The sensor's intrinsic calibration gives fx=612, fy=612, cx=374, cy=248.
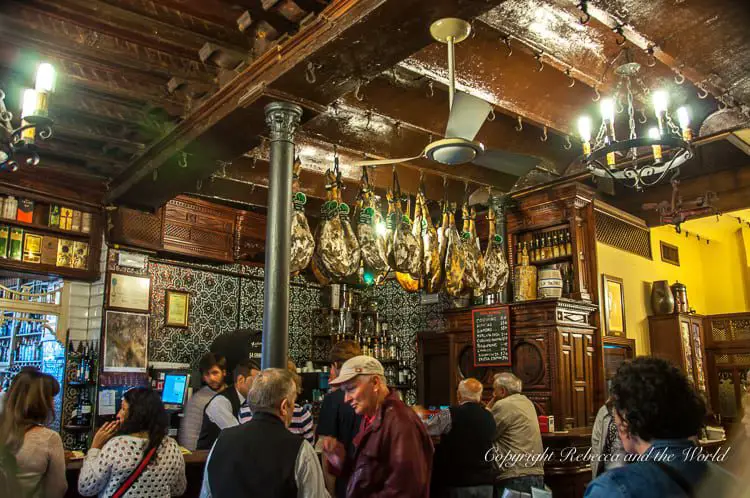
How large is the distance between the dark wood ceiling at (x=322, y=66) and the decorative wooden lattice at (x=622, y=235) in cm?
284

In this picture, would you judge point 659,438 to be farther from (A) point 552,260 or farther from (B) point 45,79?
(A) point 552,260

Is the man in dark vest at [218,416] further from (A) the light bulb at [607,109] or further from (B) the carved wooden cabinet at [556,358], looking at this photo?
(B) the carved wooden cabinet at [556,358]

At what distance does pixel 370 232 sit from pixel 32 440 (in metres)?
3.37

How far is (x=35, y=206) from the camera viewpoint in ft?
21.6

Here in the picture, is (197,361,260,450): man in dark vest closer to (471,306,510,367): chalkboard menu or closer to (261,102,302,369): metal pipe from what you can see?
(261,102,302,369): metal pipe

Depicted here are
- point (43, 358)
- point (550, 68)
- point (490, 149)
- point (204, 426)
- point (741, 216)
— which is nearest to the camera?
point (204, 426)

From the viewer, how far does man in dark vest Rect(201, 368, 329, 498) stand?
2.50 meters

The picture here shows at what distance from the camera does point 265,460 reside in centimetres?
252

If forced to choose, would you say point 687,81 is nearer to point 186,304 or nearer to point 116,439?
point 116,439

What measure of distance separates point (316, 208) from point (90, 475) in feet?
17.8

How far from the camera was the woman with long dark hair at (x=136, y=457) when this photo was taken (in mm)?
2980

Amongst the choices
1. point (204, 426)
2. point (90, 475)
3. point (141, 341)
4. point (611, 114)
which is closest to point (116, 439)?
point (90, 475)

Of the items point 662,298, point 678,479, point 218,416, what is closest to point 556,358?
point 662,298

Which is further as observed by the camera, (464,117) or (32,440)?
(464,117)
